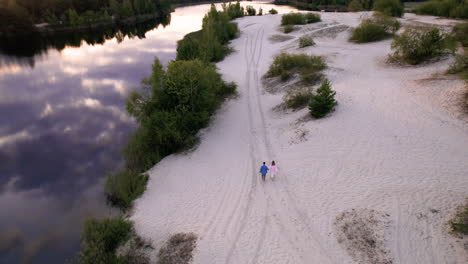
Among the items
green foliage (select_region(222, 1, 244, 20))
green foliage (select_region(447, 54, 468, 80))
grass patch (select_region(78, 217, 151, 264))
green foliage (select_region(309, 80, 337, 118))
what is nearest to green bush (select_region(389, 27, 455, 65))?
green foliage (select_region(447, 54, 468, 80))

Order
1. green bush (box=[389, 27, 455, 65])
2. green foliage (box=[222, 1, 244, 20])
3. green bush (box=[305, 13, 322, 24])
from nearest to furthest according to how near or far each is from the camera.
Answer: green bush (box=[389, 27, 455, 65]) → green bush (box=[305, 13, 322, 24]) → green foliage (box=[222, 1, 244, 20])

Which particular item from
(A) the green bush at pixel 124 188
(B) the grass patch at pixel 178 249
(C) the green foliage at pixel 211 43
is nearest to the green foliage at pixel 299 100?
(C) the green foliage at pixel 211 43

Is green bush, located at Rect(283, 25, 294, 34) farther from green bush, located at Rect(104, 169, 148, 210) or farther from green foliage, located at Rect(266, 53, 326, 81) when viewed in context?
green bush, located at Rect(104, 169, 148, 210)

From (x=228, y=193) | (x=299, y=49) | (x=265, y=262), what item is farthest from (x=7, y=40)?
(x=265, y=262)

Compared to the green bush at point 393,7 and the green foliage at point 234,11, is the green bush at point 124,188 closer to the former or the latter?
the green bush at point 393,7

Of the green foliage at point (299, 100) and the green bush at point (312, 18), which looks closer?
the green foliage at point (299, 100)

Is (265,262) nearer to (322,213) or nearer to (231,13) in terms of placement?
(322,213)
